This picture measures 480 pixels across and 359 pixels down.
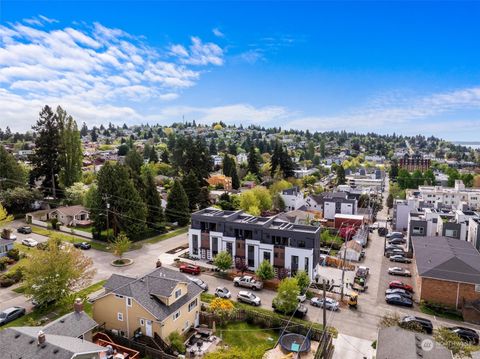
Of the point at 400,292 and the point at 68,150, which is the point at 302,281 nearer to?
the point at 400,292

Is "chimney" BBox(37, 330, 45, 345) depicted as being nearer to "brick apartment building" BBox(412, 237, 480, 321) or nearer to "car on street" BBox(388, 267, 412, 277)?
"brick apartment building" BBox(412, 237, 480, 321)

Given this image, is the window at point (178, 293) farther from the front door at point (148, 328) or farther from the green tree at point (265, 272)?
the green tree at point (265, 272)

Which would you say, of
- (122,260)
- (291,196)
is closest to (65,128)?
(122,260)

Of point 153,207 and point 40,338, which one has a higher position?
point 153,207

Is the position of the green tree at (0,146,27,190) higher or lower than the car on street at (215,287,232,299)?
higher

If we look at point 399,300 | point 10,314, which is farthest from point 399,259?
point 10,314

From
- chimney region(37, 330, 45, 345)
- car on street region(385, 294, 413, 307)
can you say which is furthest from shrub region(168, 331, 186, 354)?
car on street region(385, 294, 413, 307)

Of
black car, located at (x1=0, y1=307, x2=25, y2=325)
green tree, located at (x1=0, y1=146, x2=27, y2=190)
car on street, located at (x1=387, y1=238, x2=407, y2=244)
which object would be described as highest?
green tree, located at (x1=0, y1=146, x2=27, y2=190)
